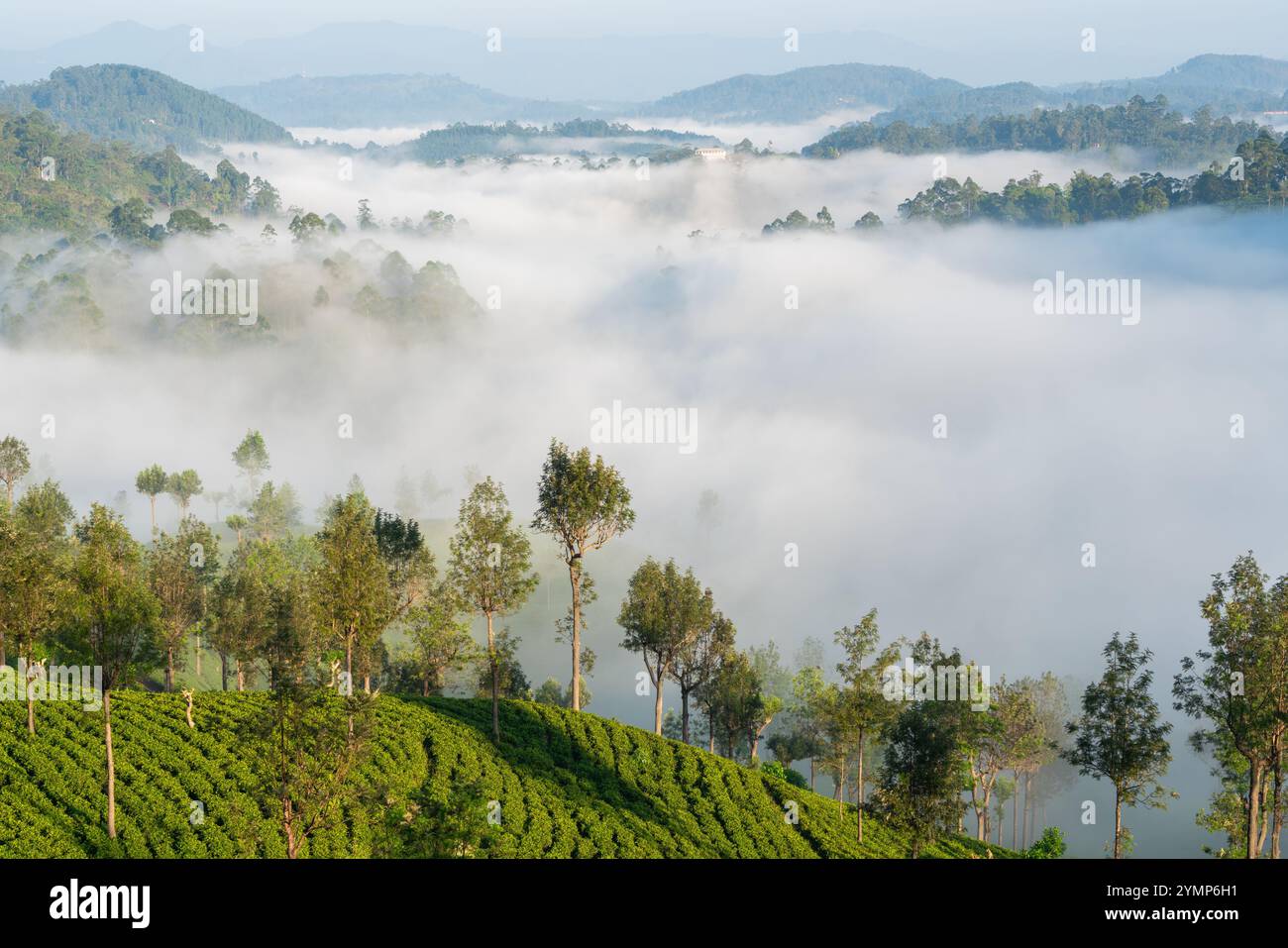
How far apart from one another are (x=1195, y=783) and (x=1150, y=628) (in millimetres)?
53780

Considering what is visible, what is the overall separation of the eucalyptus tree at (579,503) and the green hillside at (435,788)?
6.07 metres

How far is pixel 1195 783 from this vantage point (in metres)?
94.8

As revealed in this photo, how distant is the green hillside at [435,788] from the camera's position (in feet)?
111

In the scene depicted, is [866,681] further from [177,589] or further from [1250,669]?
[177,589]

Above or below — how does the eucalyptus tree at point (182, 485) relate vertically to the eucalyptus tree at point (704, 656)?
above

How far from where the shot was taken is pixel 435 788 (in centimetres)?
3816

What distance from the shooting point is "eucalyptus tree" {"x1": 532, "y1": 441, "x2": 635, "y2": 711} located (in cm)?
5009

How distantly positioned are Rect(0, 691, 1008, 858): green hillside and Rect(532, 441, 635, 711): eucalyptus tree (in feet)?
19.9

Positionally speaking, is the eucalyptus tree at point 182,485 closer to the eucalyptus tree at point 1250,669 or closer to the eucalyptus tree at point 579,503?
the eucalyptus tree at point 579,503

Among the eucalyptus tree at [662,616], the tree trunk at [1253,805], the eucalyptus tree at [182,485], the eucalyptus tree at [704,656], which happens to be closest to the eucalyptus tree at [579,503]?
the eucalyptus tree at [662,616]
